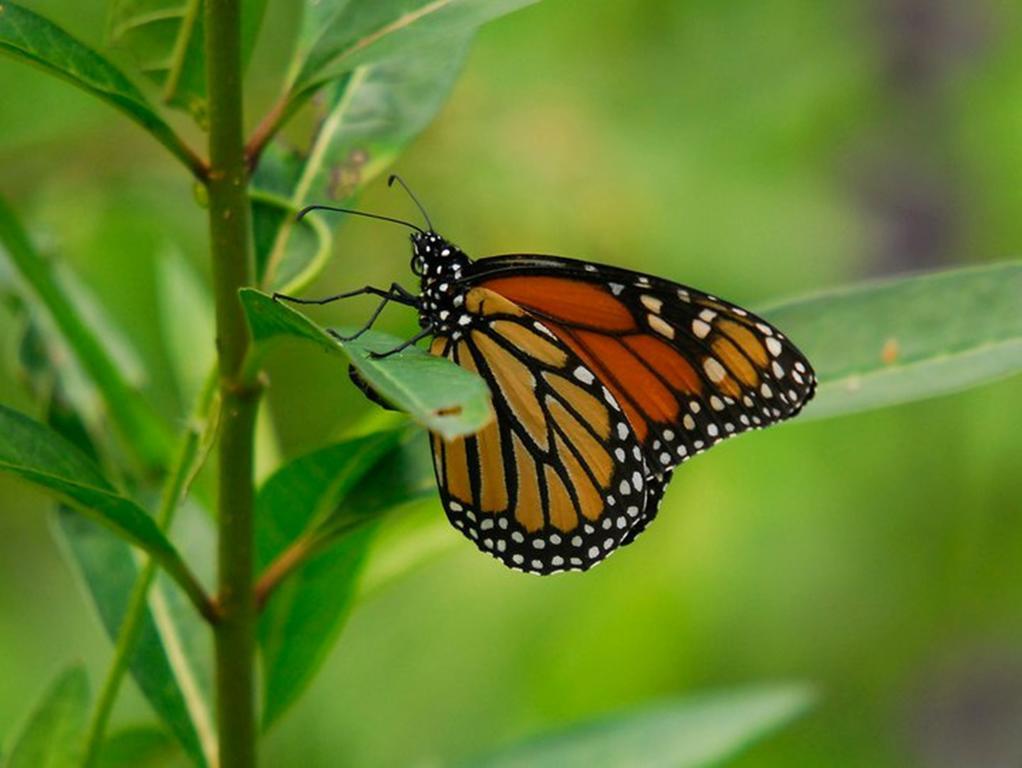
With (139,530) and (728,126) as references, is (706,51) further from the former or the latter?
(139,530)

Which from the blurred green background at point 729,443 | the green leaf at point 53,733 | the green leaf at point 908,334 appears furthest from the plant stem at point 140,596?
the blurred green background at point 729,443

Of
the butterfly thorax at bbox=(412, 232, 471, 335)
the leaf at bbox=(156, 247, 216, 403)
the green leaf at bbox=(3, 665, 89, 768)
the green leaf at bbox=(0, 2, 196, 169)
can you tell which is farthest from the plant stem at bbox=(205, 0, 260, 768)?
the leaf at bbox=(156, 247, 216, 403)

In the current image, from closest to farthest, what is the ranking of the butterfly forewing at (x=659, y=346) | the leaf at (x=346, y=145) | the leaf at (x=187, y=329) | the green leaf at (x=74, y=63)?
1. the green leaf at (x=74, y=63)
2. the leaf at (x=346, y=145)
3. the butterfly forewing at (x=659, y=346)
4. the leaf at (x=187, y=329)

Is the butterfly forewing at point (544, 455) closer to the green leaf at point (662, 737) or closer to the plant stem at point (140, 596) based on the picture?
the green leaf at point (662, 737)

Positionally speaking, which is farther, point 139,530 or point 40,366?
point 40,366

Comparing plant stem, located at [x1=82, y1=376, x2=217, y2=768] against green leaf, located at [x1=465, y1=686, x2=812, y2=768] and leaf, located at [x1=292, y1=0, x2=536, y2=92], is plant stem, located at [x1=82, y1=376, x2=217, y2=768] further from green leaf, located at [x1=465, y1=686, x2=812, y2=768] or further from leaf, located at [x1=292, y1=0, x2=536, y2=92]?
green leaf, located at [x1=465, y1=686, x2=812, y2=768]

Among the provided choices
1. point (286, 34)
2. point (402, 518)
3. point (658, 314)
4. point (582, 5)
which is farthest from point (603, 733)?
point (582, 5)
